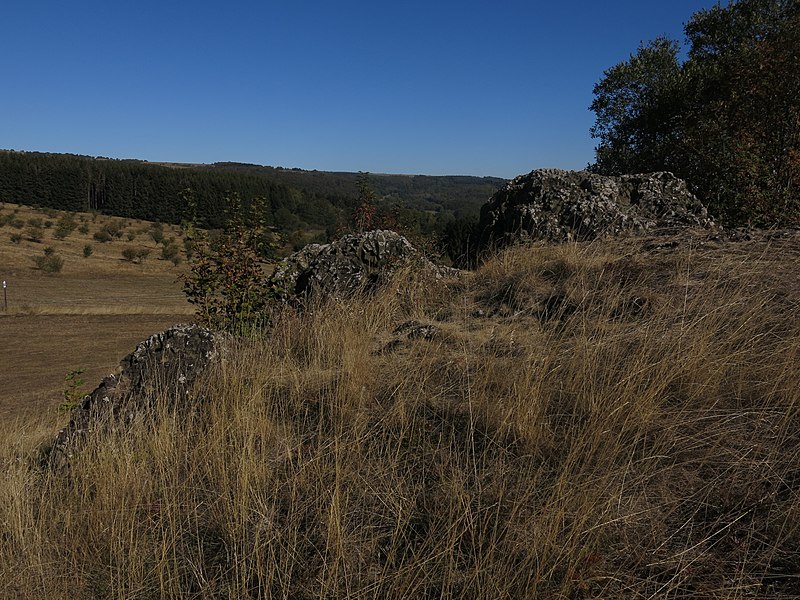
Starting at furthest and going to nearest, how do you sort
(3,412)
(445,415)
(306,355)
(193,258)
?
(3,412)
(193,258)
(306,355)
(445,415)

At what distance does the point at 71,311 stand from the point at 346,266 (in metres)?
25.3

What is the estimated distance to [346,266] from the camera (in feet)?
22.2

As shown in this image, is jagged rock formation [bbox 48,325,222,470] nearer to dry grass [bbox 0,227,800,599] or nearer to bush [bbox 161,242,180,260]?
dry grass [bbox 0,227,800,599]

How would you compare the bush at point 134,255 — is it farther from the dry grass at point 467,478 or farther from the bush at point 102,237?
the dry grass at point 467,478

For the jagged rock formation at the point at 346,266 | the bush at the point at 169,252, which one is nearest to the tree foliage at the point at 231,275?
the jagged rock formation at the point at 346,266

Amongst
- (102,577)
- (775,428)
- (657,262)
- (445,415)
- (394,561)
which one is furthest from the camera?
(657,262)

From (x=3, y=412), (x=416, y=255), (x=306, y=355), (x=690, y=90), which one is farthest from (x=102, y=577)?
(x=690, y=90)

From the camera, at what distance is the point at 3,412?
1145cm

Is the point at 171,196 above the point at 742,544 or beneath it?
above

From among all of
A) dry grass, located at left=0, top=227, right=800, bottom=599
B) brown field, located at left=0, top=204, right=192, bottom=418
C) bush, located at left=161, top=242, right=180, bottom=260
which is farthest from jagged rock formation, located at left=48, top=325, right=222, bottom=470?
bush, located at left=161, top=242, right=180, bottom=260

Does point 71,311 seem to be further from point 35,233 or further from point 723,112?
point 35,233

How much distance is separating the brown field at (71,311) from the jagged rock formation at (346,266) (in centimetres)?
146

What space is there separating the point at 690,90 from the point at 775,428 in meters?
14.9

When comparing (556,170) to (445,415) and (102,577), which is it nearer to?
(445,415)
